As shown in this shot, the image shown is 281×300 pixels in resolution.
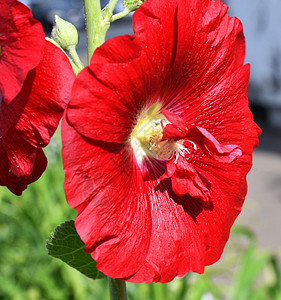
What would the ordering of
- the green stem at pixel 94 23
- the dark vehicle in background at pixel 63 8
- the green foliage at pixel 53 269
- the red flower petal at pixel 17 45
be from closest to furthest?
the red flower petal at pixel 17 45 → the green stem at pixel 94 23 → the green foliage at pixel 53 269 → the dark vehicle in background at pixel 63 8

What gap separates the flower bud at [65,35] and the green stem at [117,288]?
36cm

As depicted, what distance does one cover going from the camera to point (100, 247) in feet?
2.28

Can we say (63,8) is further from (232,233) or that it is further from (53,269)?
(53,269)

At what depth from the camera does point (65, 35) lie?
2.62 feet

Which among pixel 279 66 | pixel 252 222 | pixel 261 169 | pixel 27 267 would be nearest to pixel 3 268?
pixel 27 267

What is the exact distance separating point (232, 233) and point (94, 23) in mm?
2457

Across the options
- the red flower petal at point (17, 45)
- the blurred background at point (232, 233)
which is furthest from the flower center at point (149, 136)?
the blurred background at point (232, 233)

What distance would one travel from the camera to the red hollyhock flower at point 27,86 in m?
0.64

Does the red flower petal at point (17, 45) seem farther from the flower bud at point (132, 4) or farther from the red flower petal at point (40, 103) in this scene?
the flower bud at point (132, 4)

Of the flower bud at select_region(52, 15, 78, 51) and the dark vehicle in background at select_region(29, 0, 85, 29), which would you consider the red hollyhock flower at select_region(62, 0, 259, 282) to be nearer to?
the flower bud at select_region(52, 15, 78, 51)

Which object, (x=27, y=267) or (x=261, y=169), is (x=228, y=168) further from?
(x=261, y=169)

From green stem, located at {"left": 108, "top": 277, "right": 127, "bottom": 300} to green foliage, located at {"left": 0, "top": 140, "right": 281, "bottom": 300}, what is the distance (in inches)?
44.9

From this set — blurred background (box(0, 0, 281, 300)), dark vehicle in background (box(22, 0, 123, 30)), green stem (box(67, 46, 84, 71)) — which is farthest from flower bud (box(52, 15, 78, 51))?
dark vehicle in background (box(22, 0, 123, 30))

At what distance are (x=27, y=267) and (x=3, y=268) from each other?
0.42ft
